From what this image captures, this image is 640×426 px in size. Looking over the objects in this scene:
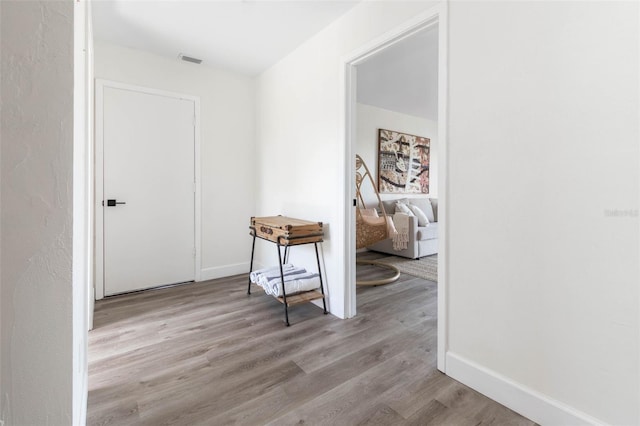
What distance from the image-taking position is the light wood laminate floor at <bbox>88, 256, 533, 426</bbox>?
1.38 metres

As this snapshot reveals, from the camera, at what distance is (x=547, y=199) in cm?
130

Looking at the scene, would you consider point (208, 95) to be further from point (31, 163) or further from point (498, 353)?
point (498, 353)

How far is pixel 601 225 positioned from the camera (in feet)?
3.81

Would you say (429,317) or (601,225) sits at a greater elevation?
(601,225)

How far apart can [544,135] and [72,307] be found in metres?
1.74

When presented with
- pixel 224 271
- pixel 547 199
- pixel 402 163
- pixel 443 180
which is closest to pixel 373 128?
pixel 402 163

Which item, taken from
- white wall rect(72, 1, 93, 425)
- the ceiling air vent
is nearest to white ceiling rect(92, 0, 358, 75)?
the ceiling air vent

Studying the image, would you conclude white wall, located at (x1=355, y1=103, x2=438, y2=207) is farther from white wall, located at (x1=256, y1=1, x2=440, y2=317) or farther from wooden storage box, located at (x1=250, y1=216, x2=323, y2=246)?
wooden storage box, located at (x1=250, y1=216, x2=323, y2=246)

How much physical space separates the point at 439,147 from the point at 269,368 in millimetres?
1548

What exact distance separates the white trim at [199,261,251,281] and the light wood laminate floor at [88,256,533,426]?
0.66 meters

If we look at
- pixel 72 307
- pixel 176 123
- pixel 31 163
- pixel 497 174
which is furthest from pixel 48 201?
pixel 176 123

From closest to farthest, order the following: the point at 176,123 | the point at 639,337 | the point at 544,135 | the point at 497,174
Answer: the point at 639,337
the point at 544,135
the point at 497,174
the point at 176,123

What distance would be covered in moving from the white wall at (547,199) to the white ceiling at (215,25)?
1.21 meters

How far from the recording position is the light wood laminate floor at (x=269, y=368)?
4.52 ft
